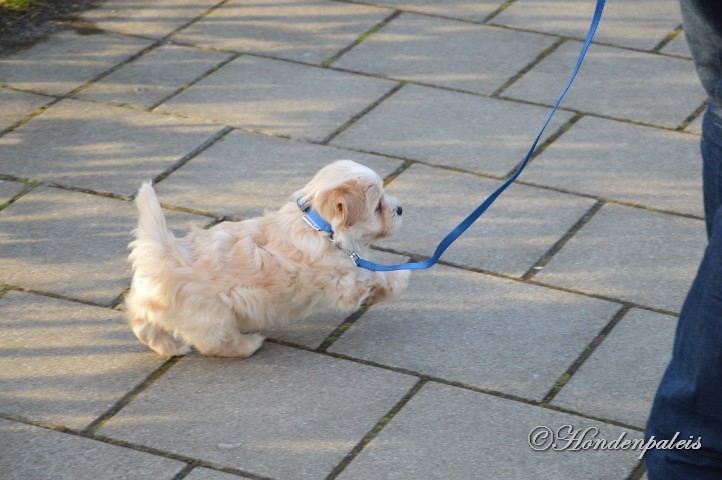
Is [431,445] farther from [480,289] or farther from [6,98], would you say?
[6,98]

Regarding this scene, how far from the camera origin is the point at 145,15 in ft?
24.5

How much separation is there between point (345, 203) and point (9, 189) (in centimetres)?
213

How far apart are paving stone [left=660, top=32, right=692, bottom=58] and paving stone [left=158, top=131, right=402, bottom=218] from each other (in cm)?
211

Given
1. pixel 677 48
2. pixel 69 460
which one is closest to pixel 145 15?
pixel 677 48

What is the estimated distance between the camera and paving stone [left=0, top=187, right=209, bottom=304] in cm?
496

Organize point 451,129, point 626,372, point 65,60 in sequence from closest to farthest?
1. point 626,372
2. point 451,129
3. point 65,60

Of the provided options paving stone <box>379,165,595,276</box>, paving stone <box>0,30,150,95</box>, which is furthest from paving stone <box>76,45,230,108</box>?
paving stone <box>379,165,595,276</box>

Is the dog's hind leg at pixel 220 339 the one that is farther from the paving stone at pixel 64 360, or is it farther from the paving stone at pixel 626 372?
the paving stone at pixel 626 372

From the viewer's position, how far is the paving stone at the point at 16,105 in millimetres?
6262

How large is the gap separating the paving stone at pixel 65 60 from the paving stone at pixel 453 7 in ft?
5.51

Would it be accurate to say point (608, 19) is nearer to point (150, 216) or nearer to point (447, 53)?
point (447, 53)

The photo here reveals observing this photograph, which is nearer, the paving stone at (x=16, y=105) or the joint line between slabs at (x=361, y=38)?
the paving stone at (x=16, y=105)

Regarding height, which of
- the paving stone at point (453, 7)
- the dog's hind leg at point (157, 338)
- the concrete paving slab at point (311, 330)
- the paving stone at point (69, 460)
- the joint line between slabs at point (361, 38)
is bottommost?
the paving stone at point (69, 460)

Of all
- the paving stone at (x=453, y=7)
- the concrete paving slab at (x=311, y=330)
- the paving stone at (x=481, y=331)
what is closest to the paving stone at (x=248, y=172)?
the concrete paving slab at (x=311, y=330)
